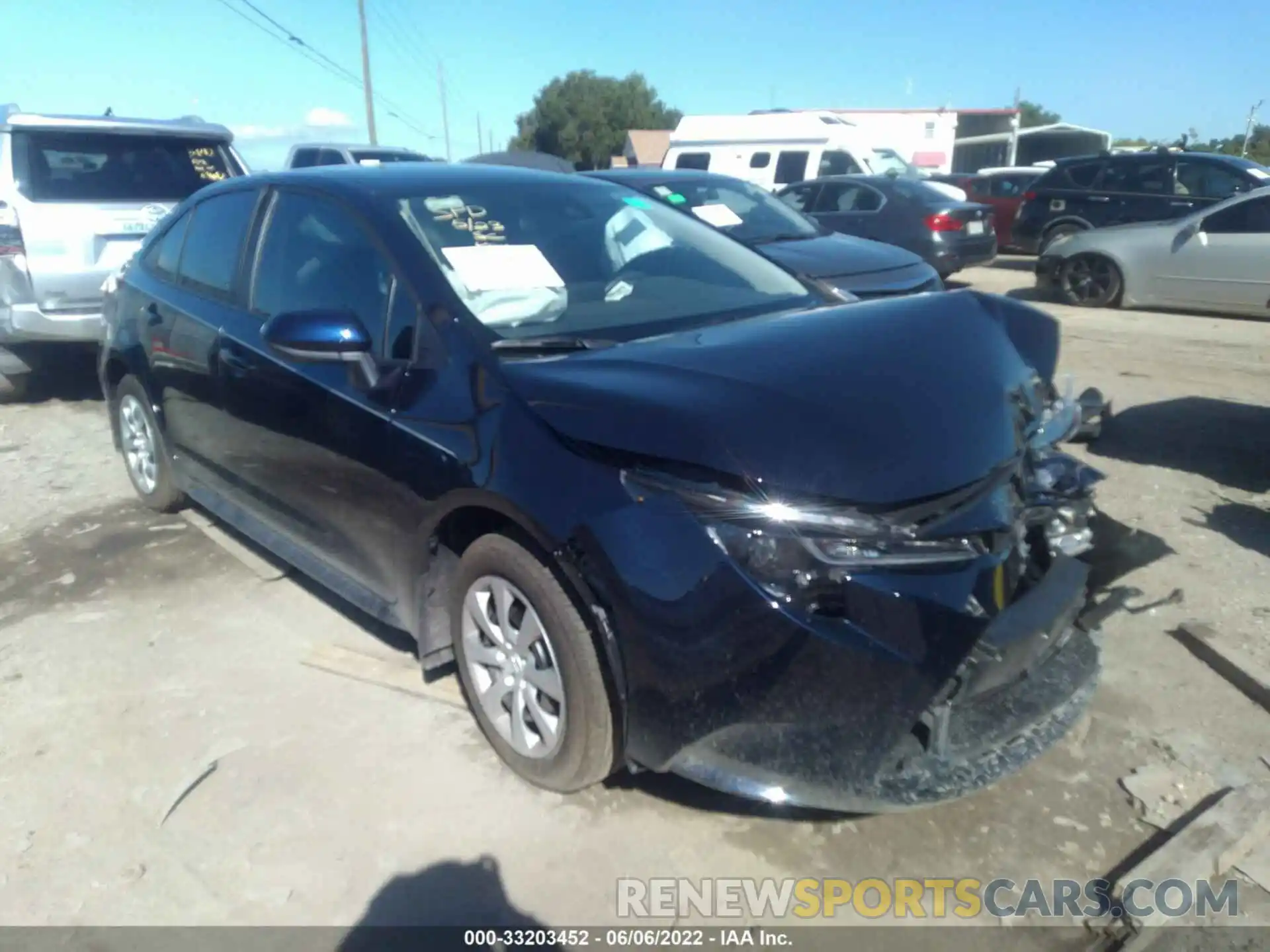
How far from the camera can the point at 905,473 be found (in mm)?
2355

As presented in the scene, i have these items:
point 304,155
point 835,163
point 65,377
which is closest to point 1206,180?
point 835,163

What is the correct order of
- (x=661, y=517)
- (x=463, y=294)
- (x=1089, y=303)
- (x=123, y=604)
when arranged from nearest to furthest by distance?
(x=661, y=517)
(x=463, y=294)
(x=123, y=604)
(x=1089, y=303)

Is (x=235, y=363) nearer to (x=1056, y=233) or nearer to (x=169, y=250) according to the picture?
(x=169, y=250)

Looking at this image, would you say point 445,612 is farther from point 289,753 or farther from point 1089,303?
point 1089,303

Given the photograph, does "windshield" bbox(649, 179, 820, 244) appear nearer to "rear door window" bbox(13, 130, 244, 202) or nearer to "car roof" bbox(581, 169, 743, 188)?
"car roof" bbox(581, 169, 743, 188)

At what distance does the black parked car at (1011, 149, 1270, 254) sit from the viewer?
1199 cm

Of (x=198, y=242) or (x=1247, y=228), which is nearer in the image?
(x=198, y=242)

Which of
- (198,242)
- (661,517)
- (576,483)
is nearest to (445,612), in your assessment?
(576,483)

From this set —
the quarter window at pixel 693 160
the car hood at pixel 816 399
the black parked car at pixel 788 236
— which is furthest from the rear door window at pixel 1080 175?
the car hood at pixel 816 399

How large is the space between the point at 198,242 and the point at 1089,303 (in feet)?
31.7

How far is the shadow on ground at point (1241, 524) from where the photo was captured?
4371 millimetres

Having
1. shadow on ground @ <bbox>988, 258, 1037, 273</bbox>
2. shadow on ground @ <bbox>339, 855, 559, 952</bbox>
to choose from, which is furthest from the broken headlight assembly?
shadow on ground @ <bbox>988, 258, 1037, 273</bbox>

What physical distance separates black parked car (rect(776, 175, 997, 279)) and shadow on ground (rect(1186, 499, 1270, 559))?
6.80 m

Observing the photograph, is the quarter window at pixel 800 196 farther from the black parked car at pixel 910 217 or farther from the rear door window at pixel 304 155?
the rear door window at pixel 304 155
